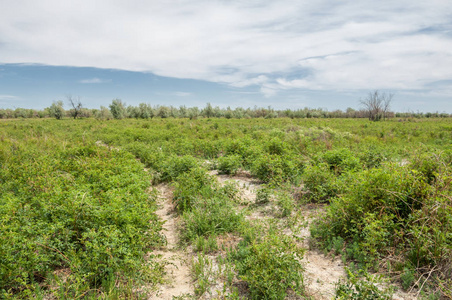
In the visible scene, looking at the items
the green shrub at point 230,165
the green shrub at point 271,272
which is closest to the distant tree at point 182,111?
the green shrub at point 230,165

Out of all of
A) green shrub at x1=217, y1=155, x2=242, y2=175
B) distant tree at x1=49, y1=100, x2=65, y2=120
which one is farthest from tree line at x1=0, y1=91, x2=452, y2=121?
green shrub at x1=217, y1=155, x2=242, y2=175

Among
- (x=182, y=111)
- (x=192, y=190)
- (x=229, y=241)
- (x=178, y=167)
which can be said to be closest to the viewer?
(x=229, y=241)

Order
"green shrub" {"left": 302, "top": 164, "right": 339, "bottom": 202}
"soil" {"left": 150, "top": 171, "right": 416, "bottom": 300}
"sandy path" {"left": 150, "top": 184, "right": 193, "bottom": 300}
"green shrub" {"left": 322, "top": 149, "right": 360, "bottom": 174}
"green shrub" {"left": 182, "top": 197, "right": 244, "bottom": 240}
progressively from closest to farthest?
"soil" {"left": 150, "top": 171, "right": 416, "bottom": 300}
"sandy path" {"left": 150, "top": 184, "right": 193, "bottom": 300}
"green shrub" {"left": 182, "top": 197, "right": 244, "bottom": 240}
"green shrub" {"left": 302, "top": 164, "right": 339, "bottom": 202}
"green shrub" {"left": 322, "top": 149, "right": 360, "bottom": 174}

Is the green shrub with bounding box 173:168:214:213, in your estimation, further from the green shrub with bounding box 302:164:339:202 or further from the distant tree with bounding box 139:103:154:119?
the distant tree with bounding box 139:103:154:119

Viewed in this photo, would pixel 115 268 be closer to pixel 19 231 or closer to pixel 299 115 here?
pixel 19 231

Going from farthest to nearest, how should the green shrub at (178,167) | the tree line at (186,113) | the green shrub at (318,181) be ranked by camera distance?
the tree line at (186,113) < the green shrub at (178,167) < the green shrub at (318,181)

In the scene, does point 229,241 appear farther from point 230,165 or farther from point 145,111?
point 145,111

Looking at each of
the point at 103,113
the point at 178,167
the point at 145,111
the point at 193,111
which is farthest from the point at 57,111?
the point at 178,167

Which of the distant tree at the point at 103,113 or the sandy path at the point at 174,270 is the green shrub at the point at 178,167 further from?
the distant tree at the point at 103,113

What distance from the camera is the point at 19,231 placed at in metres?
4.02

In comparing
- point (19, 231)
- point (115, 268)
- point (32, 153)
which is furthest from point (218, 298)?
point (32, 153)

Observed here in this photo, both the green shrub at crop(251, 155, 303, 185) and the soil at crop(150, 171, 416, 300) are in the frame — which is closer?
the soil at crop(150, 171, 416, 300)

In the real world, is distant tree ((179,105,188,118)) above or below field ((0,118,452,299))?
above

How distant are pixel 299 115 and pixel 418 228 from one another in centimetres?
6183
